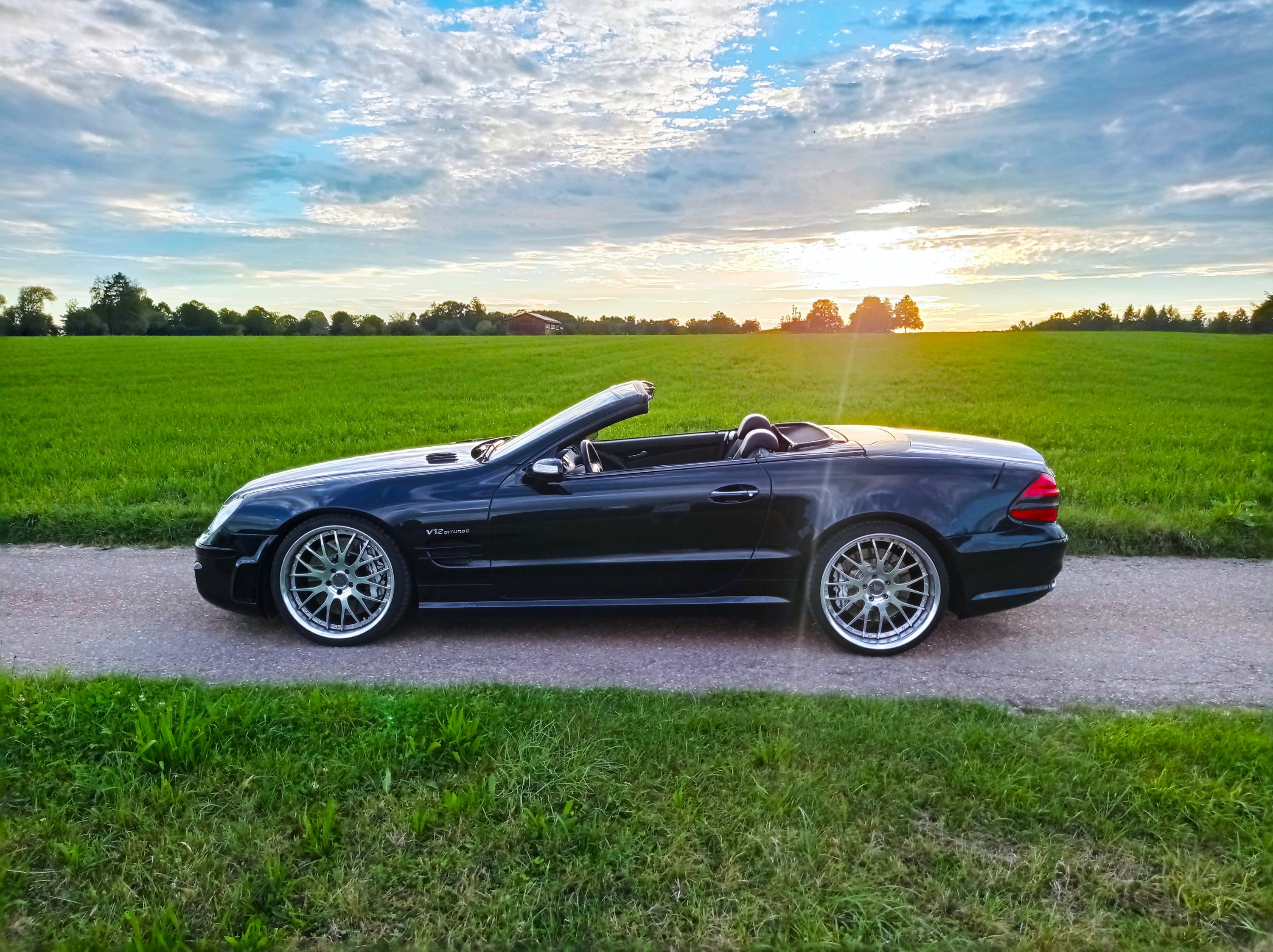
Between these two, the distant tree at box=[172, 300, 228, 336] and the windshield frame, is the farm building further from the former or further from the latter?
the windshield frame

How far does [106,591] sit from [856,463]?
463 cm

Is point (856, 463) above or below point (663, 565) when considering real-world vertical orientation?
above

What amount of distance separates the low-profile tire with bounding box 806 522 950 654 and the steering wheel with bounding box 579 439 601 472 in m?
1.27

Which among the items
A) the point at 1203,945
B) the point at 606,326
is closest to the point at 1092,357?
the point at 1203,945

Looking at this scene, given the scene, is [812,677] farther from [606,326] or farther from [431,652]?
[606,326]

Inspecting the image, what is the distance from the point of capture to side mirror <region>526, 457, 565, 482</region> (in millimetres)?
4297

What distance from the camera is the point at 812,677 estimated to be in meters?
4.01

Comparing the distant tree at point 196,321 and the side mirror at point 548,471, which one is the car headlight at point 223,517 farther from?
the distant tree at point 196,321

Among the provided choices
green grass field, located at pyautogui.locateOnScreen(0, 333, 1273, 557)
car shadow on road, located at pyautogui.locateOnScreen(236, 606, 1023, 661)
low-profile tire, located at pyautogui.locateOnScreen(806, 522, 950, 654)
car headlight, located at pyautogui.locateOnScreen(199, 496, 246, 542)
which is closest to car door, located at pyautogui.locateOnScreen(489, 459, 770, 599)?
car shadow on road, located at pyautogui.locateOnScreen(236, 606, 1023, 661)

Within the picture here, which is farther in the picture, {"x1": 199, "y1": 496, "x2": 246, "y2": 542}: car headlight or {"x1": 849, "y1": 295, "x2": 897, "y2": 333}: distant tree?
{"x1": 849, "y1": 295, "x2": 897, "y2": 333}: distant tree

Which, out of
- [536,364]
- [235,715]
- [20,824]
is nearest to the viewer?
[20,824]

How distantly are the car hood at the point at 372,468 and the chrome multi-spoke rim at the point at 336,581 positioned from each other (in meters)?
0.34

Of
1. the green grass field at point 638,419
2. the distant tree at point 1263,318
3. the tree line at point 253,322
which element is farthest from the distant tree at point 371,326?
the distant tree at point 1263,318

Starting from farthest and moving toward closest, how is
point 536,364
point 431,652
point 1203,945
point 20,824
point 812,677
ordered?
point 536,364
point 431,652
point 812,677
point 20,824
point 1203,945
